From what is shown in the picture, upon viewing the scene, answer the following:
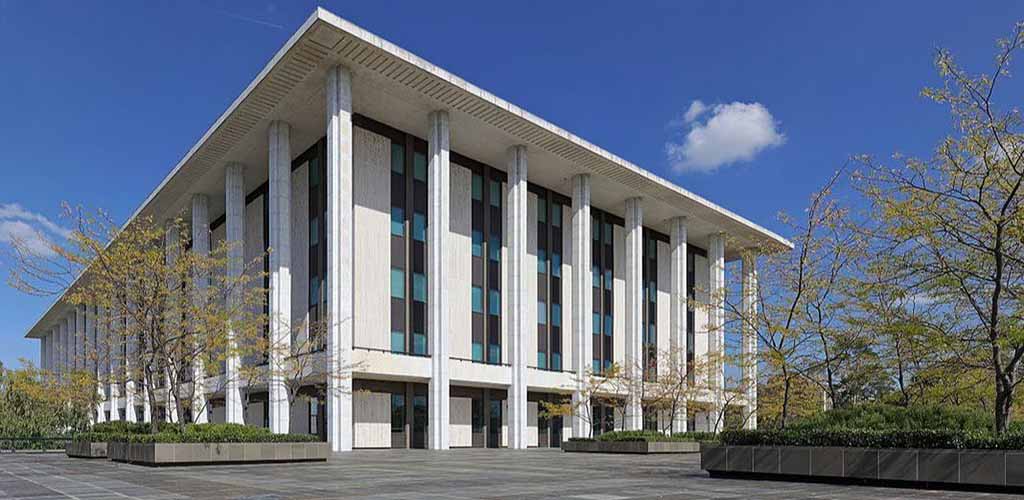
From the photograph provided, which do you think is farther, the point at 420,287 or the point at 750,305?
the point at 420,287

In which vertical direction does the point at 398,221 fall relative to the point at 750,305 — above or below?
above

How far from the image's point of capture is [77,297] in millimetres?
25531

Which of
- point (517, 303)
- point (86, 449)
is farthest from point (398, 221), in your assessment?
point (86, 449)

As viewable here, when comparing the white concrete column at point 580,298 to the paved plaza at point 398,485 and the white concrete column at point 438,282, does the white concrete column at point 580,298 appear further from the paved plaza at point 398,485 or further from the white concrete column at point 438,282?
the paved plaza at point 398,485

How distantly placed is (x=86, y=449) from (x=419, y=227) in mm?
18271

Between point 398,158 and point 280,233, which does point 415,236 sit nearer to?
point 398,158

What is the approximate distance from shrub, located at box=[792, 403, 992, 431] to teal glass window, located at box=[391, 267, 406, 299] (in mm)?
25296

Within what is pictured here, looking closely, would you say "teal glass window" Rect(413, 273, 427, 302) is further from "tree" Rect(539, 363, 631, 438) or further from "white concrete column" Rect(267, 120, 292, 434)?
"tree" Rect(539, 363, 631, 438)

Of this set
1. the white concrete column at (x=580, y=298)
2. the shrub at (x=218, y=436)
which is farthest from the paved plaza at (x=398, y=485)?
the white concrete column at (x=580, y=298)

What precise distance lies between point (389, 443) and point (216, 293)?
14.8 meters

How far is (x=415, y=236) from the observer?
136 feet

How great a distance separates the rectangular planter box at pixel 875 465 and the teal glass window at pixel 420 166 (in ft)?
89.1

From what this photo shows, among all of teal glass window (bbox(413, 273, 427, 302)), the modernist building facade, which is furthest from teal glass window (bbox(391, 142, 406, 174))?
teal glass window (bbox(413, 273, 427, 302))

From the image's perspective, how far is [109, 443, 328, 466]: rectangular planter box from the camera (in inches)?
853
